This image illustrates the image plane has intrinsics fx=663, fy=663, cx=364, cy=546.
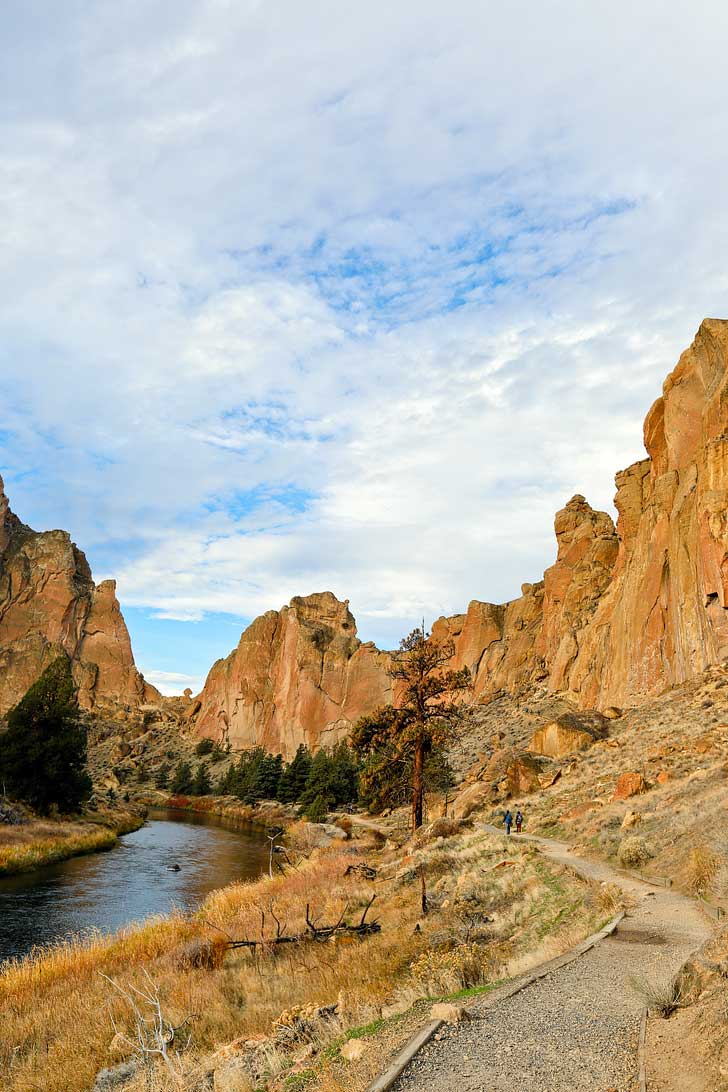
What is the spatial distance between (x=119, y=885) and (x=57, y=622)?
491ft

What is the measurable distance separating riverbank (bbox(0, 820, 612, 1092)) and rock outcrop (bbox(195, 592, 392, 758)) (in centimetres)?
9038

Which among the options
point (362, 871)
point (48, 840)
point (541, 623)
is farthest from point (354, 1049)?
point (541, 623)

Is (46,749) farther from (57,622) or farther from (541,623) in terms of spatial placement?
(57,622)

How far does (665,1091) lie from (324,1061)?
10.7ft

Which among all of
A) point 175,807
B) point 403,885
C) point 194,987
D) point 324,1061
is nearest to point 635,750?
point 403,885

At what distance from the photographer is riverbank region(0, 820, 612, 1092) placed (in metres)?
7.76

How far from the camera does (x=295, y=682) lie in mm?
118562

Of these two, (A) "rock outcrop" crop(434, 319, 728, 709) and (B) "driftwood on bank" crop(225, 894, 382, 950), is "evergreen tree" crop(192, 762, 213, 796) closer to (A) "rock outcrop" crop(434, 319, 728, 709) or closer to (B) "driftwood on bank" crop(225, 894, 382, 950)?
(A) "rock outcrop" crop(434, 319, 728, 709)

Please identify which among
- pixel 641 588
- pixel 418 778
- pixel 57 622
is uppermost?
pixel 57 622

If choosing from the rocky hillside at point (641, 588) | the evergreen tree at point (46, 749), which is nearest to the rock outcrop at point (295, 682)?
the rocky hillside at point (641, 588)

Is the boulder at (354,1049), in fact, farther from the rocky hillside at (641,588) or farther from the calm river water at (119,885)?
the rocky hillside at (641,588)

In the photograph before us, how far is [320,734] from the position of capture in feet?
367

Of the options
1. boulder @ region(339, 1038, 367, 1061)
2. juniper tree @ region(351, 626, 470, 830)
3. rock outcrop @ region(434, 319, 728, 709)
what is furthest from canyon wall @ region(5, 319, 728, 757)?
boulder @ region(339, 1038, 367, 1061)

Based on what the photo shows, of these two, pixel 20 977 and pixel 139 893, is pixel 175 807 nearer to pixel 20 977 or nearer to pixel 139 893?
pixel 139 893
